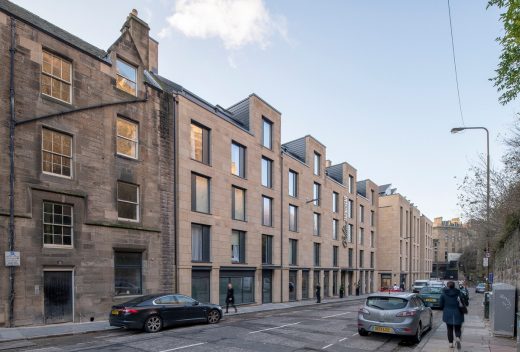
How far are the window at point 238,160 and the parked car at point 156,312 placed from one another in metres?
12.2

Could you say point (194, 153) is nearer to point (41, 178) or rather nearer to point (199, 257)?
point (199, 257)

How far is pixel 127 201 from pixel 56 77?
252 inches

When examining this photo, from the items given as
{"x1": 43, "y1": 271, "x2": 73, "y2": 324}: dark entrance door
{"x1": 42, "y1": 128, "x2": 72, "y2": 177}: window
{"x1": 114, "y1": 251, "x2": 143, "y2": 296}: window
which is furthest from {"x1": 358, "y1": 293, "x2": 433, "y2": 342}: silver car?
{"x1": 42, "y1": 128, "x2": 72, "y2": 177}: window

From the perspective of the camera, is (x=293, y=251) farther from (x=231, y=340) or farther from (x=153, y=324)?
(x=231, y=340)

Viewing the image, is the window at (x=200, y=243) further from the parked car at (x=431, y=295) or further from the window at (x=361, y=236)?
the window at (x=361, y=236)

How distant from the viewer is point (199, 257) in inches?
895

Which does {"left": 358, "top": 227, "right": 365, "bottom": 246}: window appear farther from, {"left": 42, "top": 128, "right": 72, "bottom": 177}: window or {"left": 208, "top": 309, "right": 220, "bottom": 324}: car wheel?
{"left": 42, "top": 128, "right": 72, "bottom": 177}: window

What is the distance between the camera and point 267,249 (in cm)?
2964

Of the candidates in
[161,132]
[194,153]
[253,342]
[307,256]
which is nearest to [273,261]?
[307,256]

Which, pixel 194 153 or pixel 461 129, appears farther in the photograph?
pixel 194 153

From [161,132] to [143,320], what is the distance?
1076cm

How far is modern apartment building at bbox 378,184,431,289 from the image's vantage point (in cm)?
5934

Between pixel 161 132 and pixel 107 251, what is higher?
pixel 161 132

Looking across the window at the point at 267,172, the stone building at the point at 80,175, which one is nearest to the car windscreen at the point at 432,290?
the window at the point at 267,172
